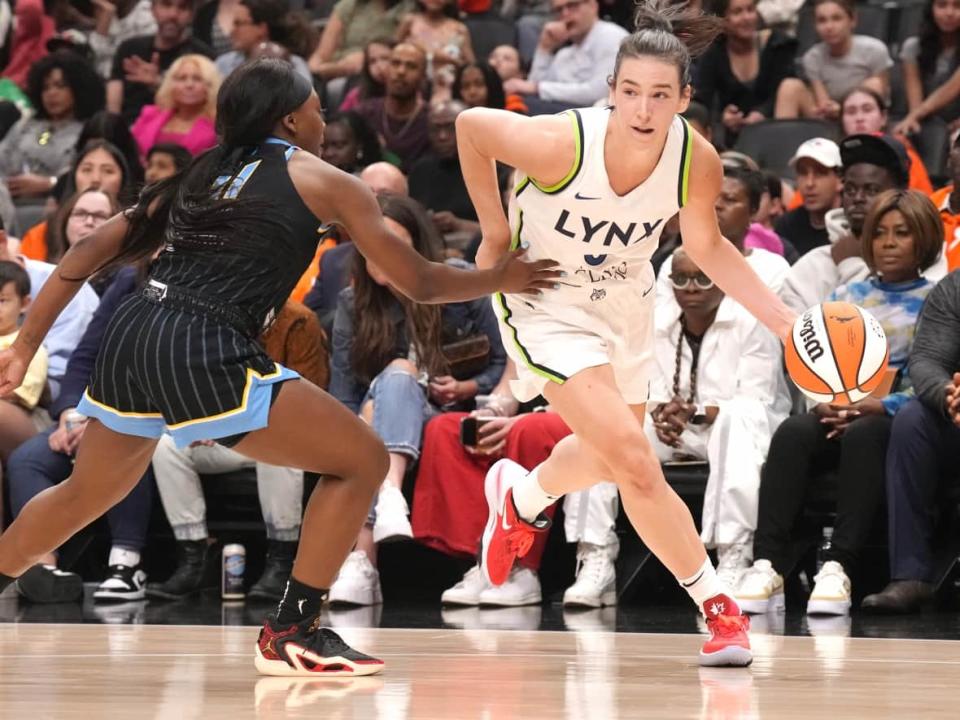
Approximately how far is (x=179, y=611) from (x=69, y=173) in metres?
3.24

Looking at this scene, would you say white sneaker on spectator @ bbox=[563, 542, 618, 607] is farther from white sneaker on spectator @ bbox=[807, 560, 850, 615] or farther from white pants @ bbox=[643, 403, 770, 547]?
white sneaker on spectator @ bbox=[807, 560, 850, 615]

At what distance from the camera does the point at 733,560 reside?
→ 5840 mm

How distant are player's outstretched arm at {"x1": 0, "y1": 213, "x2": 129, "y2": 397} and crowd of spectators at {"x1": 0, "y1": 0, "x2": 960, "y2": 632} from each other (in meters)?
0.27

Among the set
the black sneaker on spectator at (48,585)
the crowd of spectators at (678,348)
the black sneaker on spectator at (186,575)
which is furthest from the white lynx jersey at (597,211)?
the black sneaker on spectator at (48,585)

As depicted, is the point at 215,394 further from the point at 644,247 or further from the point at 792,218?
the point at 792,218

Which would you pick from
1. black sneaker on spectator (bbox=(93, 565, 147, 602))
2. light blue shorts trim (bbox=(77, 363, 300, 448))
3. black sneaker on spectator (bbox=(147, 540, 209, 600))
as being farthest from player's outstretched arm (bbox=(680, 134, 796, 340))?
black sneaker on spectator (bbox=(93, 565, 147, 602))

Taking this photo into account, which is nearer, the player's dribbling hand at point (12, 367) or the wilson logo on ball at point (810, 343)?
the player's dribbling hand at point (12, 367)

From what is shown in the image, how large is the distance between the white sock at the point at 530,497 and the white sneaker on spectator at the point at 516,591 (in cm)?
102

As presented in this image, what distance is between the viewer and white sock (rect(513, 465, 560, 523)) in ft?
15.7

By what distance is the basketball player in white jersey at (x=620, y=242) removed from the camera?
4035mm

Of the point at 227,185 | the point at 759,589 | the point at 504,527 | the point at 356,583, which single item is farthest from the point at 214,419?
the point at 759,589

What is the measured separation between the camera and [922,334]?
5.77m

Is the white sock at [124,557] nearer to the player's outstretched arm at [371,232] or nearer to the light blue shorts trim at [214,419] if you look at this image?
the light blue shorts trim at [214,419]

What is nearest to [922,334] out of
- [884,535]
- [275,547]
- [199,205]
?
[884,535]
